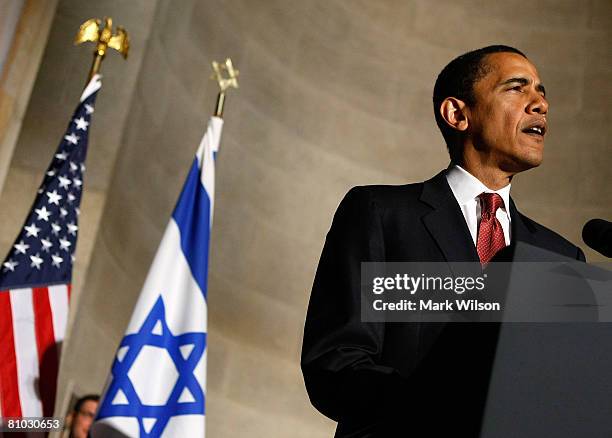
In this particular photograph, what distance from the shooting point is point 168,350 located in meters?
4.02

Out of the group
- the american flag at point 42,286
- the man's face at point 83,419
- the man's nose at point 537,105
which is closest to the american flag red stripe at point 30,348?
the american flag at point 42,286

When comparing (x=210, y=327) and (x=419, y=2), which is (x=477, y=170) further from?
(x=419, y=2)

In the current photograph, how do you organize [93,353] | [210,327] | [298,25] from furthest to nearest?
[298,25] → [210,327] → [93,353]

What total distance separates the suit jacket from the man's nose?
197 mm

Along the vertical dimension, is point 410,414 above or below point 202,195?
below

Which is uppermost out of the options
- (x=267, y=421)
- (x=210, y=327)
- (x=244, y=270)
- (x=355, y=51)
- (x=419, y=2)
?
(x=419, y=2)

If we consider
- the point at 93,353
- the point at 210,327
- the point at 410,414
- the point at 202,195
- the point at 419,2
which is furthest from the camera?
the point at 419,2

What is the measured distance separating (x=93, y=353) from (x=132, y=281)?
555 millimetres

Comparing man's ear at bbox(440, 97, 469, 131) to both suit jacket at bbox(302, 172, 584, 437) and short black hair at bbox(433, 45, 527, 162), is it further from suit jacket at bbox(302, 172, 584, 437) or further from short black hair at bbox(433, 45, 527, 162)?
suit jacket at bbox(302, 172, 584, 437)

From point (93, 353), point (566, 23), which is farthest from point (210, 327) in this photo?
point (566, 23)

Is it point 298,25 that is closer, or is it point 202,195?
point 202,195

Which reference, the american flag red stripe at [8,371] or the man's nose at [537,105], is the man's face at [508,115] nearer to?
the man's nose at [537,105]

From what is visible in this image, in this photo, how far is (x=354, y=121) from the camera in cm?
688

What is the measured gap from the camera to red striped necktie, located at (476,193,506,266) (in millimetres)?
1467
